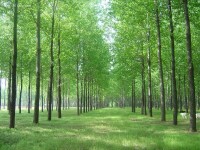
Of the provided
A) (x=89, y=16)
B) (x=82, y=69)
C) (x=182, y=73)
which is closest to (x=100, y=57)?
(x=82, y=69)

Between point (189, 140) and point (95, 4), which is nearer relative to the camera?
point (189, 140)

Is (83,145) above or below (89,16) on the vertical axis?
below

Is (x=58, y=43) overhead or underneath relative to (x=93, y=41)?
underneath

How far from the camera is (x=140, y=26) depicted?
3828 centimetres

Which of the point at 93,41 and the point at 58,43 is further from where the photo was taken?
the point at 93,41

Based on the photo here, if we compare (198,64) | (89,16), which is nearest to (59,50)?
(89,16)

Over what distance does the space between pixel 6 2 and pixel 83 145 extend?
14970 mm

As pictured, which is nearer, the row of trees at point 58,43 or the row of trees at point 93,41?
the row of trees at point 93,41

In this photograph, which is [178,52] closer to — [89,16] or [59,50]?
[89,16]

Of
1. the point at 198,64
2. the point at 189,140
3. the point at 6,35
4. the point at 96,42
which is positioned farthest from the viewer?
the point at 96,42

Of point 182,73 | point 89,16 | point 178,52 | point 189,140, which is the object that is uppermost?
point 89,16

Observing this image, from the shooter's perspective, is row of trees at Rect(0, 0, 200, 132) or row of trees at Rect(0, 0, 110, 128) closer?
row of trees at Rect(0, 0, 200, 132)

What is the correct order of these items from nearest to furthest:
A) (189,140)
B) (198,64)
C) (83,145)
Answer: (83,145) → (189,140) → (198,64)

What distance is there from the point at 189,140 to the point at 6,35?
3411cm
